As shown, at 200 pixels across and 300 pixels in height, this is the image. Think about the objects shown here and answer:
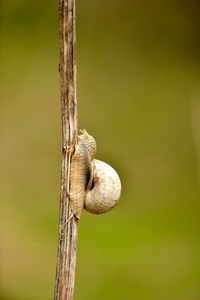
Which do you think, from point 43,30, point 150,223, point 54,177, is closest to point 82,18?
point 43,30

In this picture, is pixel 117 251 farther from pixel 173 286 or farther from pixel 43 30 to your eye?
pixel 43 30
